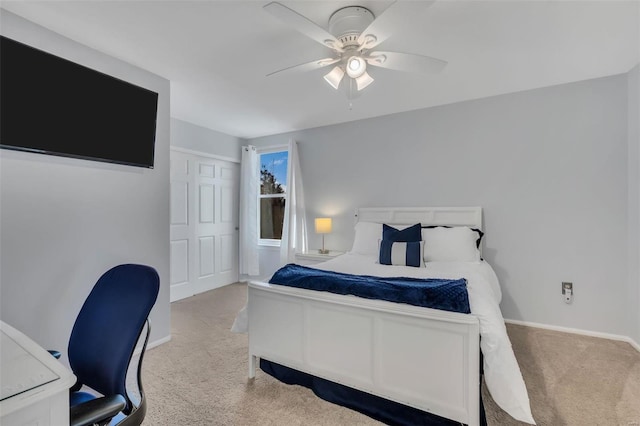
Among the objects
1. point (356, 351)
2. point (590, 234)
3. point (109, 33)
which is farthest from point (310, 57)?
point (590, 234)

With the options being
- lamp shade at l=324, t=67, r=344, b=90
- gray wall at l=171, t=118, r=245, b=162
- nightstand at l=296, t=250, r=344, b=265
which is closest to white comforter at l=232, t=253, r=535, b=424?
lamp shade at l=324, t=67, r=344, b=90

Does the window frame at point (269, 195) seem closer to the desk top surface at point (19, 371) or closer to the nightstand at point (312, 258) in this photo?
the nightstand at point (312, 258)

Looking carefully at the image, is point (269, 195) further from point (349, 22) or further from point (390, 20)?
point (390, 20)

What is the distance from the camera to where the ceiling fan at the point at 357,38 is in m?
1.55

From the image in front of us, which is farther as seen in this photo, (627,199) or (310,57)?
(627,199)

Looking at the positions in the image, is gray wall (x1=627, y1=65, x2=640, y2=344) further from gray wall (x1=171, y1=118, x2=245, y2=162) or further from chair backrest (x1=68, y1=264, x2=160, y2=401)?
gray wall (x1=171, y1=118, x2=245, y2=162)

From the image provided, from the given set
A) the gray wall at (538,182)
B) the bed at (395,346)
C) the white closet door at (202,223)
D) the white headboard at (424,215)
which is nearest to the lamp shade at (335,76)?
the gray wall at (538,182)

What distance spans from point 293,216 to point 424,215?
6.36 ft

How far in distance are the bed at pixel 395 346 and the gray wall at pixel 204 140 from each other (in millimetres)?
2913

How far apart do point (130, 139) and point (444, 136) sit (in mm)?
3358

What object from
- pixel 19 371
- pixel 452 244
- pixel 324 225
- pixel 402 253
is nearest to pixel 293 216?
pixel 324 225

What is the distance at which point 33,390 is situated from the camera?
0.81 m

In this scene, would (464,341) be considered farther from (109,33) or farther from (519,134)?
(109,33)

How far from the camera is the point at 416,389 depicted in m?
1.64
